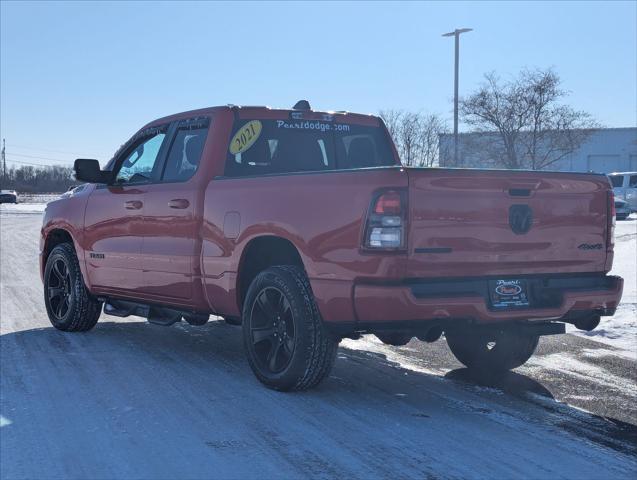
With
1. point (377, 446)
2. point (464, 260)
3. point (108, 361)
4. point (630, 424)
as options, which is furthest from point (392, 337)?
point (108, 361)

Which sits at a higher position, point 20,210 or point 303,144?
point 303,144

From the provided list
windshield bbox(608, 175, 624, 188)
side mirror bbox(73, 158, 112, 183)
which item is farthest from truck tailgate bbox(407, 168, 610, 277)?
windshield bbox(608, 175, 624, 188)

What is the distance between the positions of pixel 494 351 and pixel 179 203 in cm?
257

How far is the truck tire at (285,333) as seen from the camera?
200 inches

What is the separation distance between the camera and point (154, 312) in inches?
266

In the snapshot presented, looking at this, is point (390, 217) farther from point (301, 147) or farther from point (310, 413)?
point (301, 147)

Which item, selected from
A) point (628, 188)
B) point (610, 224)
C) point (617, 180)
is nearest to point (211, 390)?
point (610, 224)

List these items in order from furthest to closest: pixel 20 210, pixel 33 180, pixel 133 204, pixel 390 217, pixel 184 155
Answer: pixel 33 180 → pixel 20 210 → pixel 133 204 → pixel 184 155 → pixel 390 217

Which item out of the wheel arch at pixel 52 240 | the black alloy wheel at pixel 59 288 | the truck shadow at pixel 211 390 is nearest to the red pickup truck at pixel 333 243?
the truck shadow at pixel 211 390

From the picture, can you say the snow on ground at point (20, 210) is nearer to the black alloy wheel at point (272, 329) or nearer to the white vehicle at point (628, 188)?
the white vehicle at point (628, 188)

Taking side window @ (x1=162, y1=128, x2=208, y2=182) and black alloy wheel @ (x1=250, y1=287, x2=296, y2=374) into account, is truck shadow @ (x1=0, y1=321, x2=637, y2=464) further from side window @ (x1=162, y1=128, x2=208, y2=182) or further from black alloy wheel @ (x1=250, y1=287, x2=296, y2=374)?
side window @ (x1=162, y1=128, x2=208, y2=182)

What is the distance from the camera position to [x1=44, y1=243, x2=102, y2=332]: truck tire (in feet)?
24.8

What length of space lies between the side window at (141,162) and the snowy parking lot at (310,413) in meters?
1.42

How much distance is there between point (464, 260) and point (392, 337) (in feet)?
2.18
